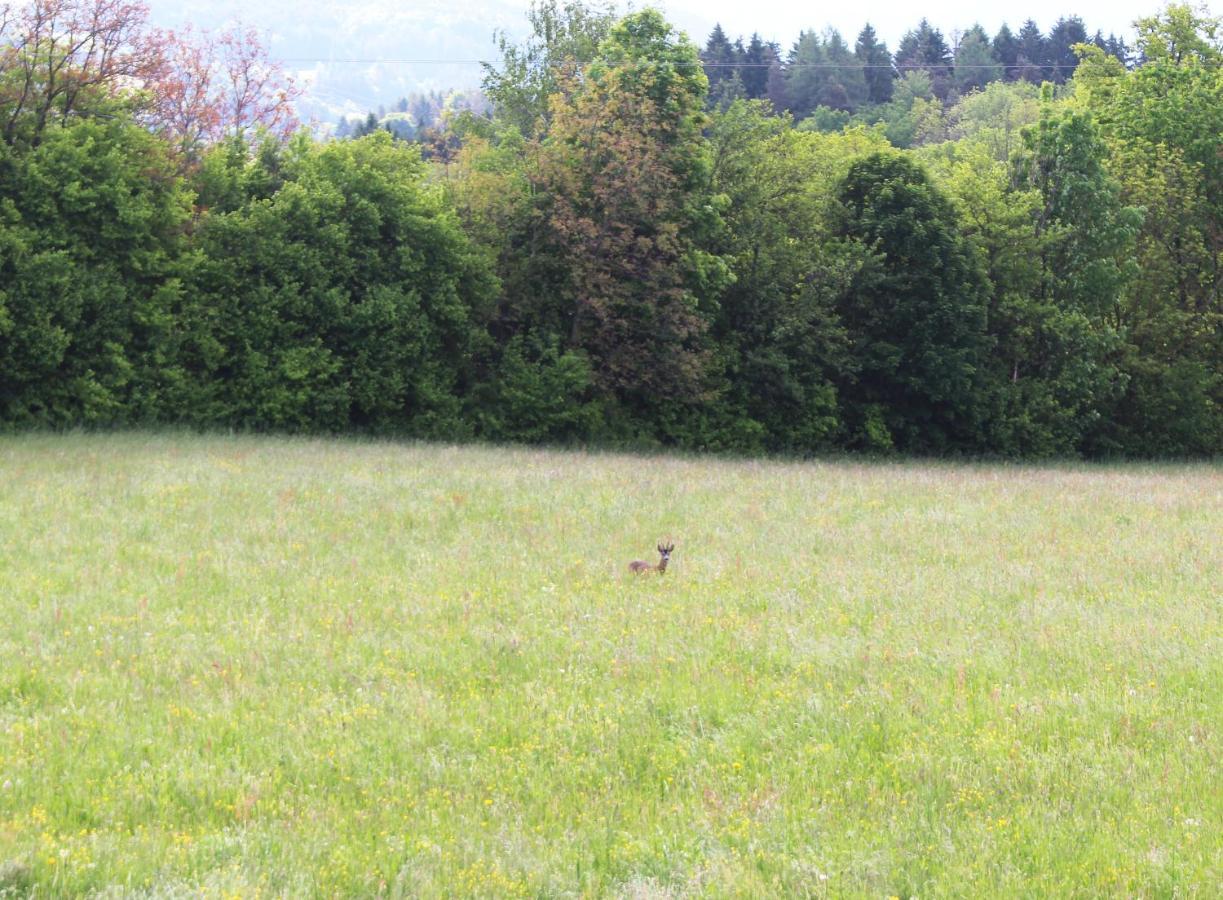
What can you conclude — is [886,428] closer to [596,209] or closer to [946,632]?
[596,209]

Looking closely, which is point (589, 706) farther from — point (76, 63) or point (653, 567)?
point (76, 63)

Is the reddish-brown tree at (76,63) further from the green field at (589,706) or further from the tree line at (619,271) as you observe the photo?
the green field at (589,706)

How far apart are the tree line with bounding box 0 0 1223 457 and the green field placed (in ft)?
43.3

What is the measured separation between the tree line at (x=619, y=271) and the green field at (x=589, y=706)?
1318 cm

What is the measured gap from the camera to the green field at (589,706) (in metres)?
6.48

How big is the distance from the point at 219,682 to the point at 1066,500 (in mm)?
19040

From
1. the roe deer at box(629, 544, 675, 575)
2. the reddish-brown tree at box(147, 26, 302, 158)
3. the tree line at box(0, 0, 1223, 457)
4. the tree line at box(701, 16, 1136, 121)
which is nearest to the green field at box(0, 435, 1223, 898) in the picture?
the roe deer at box(629, 544, 675, 575)

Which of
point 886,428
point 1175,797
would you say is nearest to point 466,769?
point 1175,797

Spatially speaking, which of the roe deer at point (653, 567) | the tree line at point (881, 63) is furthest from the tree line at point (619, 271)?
the tree line at point (881, 63)

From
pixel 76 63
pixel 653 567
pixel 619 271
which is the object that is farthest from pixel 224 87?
pixel 653 567

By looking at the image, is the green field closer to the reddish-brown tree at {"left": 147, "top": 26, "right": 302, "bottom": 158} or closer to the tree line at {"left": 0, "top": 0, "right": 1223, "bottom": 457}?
the tree line at {"left": 0, "top": 0, "right": 1223, "bottom": 457}

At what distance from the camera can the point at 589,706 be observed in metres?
9.27

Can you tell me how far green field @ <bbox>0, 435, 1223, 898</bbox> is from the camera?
6.48m

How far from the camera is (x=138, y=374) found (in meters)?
30.5
